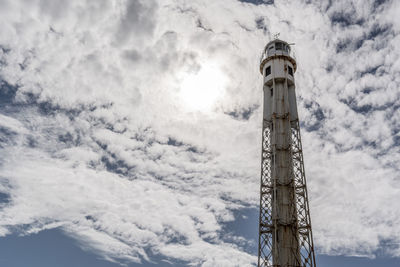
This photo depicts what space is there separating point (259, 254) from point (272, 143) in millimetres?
14377

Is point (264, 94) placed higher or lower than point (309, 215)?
higher

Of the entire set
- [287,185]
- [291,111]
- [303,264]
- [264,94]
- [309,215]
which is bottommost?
[303,264]

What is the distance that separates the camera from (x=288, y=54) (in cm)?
5184

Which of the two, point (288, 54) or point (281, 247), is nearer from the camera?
point (281, 247)

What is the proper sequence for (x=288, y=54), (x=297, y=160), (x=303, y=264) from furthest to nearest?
(x=288, y=54)
(x=297, y=160)
(x=303, y=264)

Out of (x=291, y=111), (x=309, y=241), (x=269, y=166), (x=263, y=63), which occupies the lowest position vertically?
(x=309, y=241)

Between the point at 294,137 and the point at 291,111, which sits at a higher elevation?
the point at 291,111

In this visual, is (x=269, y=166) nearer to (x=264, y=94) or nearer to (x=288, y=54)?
(x=264, y=94)

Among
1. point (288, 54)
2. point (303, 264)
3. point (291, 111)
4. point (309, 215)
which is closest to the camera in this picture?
point (303, 264)

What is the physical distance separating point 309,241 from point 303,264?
270cm

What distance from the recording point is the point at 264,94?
165 feet

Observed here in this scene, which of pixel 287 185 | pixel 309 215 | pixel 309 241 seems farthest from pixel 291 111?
pixel 309 241

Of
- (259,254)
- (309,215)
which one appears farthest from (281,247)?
(309,215)

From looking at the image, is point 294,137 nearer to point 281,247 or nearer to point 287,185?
point 287,185
